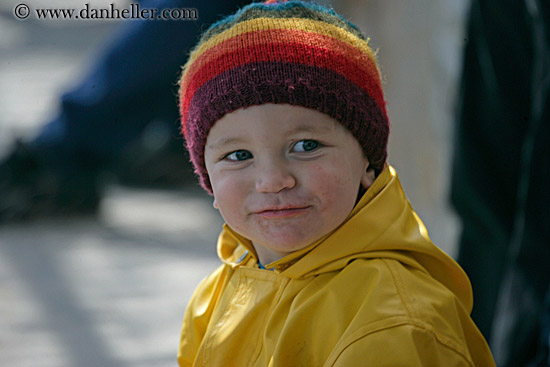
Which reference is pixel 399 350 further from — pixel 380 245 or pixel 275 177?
pixel 275 177

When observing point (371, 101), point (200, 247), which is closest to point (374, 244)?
point (371, 101)

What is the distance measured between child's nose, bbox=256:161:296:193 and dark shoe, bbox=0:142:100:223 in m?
2.90

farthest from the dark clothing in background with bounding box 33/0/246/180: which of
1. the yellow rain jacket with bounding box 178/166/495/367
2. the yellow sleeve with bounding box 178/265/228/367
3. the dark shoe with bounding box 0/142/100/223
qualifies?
the yellow rain jacket with bounding box 178/166/495/367

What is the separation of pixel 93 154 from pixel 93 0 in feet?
2.96

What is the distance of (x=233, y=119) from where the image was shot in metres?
1.21

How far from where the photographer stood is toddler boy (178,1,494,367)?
3.73ft

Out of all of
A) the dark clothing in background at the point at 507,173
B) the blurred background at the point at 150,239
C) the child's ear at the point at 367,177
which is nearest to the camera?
the child's ear at the point at 367,177

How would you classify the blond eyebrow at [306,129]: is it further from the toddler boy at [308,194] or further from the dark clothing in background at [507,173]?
the dark clothing in background at [507,173]

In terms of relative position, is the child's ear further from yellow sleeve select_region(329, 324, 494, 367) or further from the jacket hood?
yellow sleeve select_region(329, 324, 494, 367)

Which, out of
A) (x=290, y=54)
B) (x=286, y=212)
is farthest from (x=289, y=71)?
(x=286, y=212)

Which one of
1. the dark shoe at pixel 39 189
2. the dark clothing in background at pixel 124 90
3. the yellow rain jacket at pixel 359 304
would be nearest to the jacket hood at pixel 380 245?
the yellow rain jacket at pixel 359 304

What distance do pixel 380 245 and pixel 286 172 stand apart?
209 mm

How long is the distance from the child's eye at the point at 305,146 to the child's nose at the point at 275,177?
0.04m

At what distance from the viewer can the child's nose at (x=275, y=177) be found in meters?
1.16
